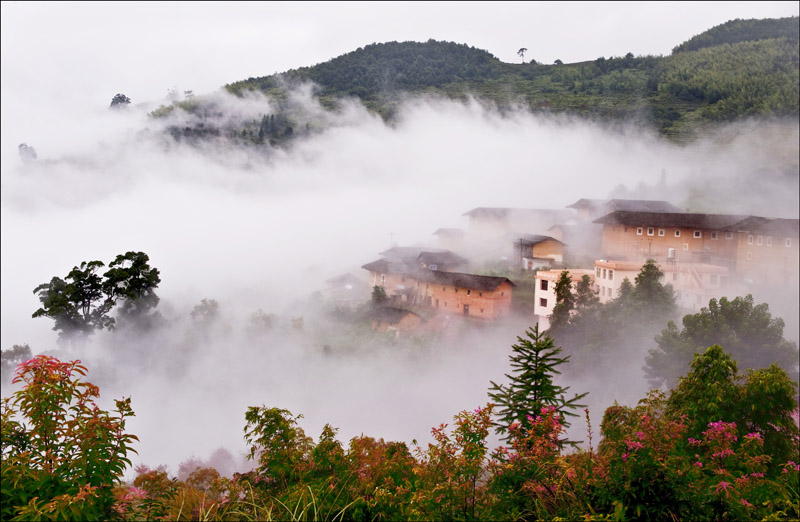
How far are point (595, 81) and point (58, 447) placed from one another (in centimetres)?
1350

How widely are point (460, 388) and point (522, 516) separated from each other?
691 centimetres

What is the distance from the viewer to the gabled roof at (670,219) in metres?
9.57

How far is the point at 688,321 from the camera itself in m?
8.17

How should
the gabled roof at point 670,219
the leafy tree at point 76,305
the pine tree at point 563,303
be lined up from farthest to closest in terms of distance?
the gabled roof at point 670,219 < the pine tree at point 563,303 < the leafy tree at point 76,305

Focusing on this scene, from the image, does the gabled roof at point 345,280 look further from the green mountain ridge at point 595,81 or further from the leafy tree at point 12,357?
the leafy tree at point 12,357

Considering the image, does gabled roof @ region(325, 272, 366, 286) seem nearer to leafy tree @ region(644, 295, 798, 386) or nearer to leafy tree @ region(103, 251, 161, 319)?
leafy tree @ region(103, 251, 161, 319)

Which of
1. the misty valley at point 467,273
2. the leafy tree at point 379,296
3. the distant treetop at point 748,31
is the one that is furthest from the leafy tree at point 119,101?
the distant treetop at point 748,31

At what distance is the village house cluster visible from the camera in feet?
29.6

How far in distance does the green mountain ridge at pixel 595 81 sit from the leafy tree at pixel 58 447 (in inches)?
391

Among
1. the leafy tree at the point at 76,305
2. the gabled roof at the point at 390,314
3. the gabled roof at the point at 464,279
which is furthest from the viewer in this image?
the gabled roof at the point at 390,314

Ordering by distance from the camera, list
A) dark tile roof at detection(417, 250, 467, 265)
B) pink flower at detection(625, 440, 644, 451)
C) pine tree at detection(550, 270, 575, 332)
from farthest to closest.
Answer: dark tile roof at detection(417, 250, 467, 265)
pine tree at detection(550, 270, 575, 332)
pink flower at detection(625, 440, 644, 451)

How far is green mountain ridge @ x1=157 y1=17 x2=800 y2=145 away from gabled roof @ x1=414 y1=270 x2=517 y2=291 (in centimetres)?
466

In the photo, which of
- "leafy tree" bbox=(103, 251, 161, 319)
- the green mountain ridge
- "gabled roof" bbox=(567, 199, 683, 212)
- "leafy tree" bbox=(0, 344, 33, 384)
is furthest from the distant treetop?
"leafy tree" bbox=(0, 344, 33, 384)

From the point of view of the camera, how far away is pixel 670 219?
32.9 feet
